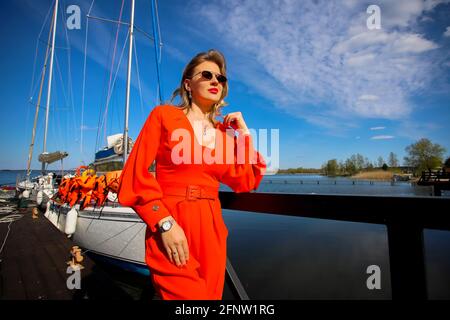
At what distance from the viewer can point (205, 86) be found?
1.52 m

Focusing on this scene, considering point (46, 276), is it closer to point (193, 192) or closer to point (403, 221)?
point (193, 192)

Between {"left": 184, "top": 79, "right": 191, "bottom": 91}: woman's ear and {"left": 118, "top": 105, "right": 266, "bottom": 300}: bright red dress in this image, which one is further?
{"left": 184, "top": 79, "right": 191, "bottom": 91}: woman's ear

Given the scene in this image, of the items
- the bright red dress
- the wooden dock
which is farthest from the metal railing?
the wooden dock

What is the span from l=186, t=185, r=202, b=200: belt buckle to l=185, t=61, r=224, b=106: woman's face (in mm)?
600

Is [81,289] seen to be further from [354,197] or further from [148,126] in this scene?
[354,197]

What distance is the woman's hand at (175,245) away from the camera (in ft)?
3.70

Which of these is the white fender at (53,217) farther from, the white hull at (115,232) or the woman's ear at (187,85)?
the woman's ear at (187,85)

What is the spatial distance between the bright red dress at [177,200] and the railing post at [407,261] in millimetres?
821

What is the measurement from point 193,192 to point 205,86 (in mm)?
698

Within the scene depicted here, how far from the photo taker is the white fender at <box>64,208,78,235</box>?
6.93m

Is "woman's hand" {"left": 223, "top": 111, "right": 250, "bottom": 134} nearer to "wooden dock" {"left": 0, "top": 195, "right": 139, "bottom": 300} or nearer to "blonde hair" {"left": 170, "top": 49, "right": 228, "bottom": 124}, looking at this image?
"blonde hair" {"left": 170, "top": 49, "right": 228, "bottom": 124}

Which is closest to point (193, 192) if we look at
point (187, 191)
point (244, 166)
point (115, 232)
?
point (187, 191)

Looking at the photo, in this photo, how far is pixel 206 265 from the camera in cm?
123
